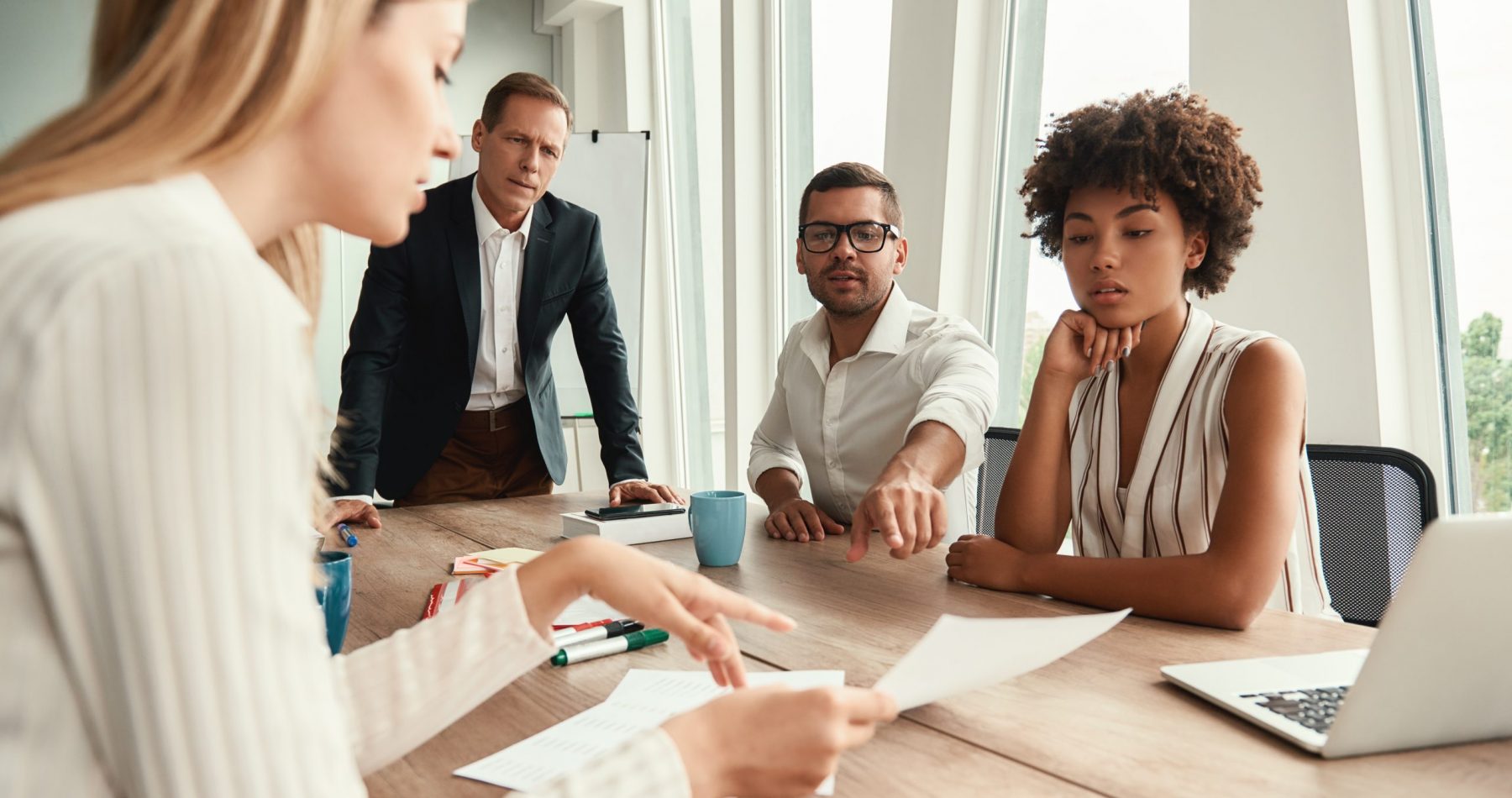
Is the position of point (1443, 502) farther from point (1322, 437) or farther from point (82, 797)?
point (82, 797)

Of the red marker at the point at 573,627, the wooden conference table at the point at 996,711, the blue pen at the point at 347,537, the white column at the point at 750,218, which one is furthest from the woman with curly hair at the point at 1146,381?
the white column at the point at 750,218

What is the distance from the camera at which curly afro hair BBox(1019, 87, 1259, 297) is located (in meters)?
1.54

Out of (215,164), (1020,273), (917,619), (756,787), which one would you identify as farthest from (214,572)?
(1020,273)

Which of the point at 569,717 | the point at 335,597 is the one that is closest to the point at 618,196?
the point at 335,597

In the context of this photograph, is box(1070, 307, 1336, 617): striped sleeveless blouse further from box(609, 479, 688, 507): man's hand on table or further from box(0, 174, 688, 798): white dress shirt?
box(0, 174, 688, 798): white dress shirt

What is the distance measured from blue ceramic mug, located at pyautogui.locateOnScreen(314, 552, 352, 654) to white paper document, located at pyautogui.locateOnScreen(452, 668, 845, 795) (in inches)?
12.5

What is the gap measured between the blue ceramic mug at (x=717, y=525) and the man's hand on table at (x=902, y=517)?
7.8 inches

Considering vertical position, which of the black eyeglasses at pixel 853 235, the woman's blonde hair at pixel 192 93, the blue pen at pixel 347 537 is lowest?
the blue pen at pixel 347 537

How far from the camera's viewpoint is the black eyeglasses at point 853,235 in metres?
2.23

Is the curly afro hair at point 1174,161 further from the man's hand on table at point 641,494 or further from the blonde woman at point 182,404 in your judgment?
the blonde woman at point 182,404

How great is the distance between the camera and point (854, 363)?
2.29m

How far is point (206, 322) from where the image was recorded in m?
0.43

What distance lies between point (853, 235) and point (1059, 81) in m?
1.20

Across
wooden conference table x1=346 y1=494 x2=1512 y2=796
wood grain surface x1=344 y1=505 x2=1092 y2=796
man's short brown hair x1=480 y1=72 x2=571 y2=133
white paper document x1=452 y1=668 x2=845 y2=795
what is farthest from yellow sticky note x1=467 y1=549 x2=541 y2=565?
man's short brown hair x1=480 y1=72 x2=571 y2=133
